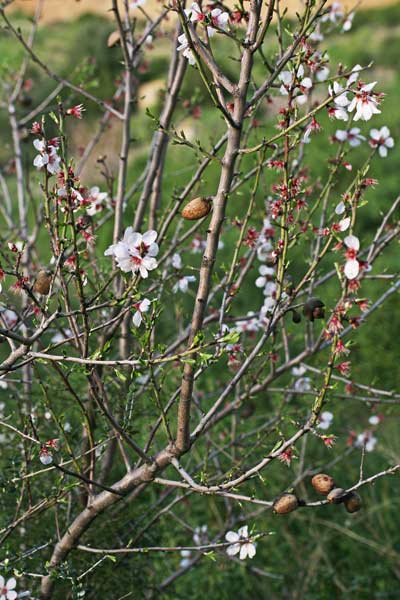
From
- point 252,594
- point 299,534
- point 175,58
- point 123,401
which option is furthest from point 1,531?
point 299,534

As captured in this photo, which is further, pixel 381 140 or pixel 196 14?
pixel 381 140

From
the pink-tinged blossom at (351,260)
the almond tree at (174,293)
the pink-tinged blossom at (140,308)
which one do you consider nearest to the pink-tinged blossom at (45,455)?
the almond tree at (174,293)

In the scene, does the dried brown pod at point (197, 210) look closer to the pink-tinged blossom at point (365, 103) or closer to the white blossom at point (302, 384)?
the pink-tinged blossom at point (365, 103)

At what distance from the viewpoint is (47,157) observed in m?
1.59

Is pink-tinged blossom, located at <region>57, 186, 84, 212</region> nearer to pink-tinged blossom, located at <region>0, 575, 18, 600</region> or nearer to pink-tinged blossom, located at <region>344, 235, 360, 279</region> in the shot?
pink-tinged blossom, located at <region>344, 235, 360, 279</region>

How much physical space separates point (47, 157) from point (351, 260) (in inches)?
24.4

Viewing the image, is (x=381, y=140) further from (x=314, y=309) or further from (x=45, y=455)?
(x=45, y=455)

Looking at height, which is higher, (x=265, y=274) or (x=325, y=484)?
(x=265, y=274)

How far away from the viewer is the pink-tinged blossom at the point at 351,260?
4.66ft

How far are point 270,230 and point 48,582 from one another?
3.74 feet

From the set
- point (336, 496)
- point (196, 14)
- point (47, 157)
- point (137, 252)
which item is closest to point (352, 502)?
point (336, 496)

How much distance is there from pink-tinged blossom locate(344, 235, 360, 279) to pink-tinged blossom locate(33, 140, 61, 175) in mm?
591

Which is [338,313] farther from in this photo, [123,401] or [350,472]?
[350,472]

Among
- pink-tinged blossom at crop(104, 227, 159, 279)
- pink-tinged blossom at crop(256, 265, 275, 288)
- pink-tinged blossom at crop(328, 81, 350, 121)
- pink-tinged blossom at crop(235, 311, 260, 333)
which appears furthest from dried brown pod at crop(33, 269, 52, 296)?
pink-tinged blossom at crop(235, 311, 260, 333)
